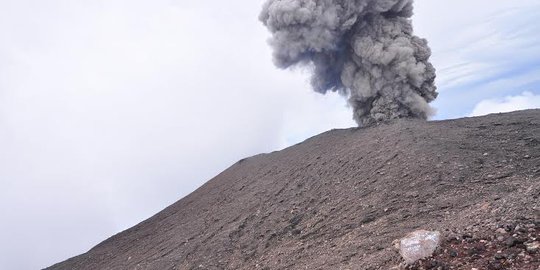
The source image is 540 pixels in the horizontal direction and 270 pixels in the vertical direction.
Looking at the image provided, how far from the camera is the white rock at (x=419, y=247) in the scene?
7016mm

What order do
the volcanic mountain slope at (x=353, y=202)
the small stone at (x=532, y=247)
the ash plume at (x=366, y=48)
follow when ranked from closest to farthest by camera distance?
the small stone at (x=532, y=247)
the volcanic mountain slope at (x=353, y=202)
the ash plume at (x=366, y=48)

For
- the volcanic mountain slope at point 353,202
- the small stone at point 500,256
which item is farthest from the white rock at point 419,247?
the small stone at point 500,256

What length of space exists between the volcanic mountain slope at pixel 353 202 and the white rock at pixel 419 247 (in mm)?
386

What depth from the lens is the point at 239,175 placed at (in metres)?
21.8

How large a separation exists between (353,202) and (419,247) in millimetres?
5669

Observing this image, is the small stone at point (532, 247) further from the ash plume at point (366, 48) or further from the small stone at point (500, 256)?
the ash plume at point (366, 48)

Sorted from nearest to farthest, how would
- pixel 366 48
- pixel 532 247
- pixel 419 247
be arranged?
pixel 532 247 → pixel 419 247 → pixel 366 48

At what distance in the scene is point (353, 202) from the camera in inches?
505

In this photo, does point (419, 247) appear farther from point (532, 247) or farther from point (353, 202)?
point (353, 202)

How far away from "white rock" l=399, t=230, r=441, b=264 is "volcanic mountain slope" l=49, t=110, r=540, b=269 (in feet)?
1.27

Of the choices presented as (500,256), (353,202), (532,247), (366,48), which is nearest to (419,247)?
(500,256)

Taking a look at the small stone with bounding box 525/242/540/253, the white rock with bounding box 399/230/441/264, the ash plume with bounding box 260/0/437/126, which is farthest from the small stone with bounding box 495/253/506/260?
the ash plume with bounding box 260/0/437/126

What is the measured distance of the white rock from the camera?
702 cm

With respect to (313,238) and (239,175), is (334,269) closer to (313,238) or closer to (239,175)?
(313,238)
